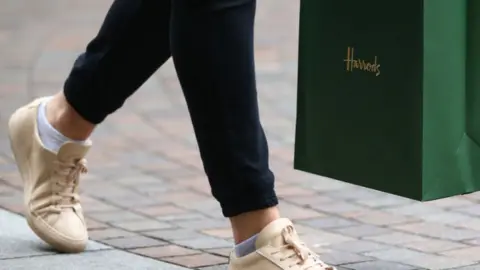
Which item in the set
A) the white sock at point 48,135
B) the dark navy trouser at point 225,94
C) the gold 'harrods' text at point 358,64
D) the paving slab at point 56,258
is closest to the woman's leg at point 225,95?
the dark navy trouser at point 225,94

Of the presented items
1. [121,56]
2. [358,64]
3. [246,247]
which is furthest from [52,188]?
[358,64]

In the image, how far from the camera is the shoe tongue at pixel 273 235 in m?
2.06

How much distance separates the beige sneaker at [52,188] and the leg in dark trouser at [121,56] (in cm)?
16

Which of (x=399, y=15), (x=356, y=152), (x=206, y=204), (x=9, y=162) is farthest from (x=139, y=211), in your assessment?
(x=399, y=15)

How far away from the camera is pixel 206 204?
332 centimetres

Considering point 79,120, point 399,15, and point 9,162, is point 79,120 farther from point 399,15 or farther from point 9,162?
point 9,162

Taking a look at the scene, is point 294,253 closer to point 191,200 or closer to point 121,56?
point 121,56

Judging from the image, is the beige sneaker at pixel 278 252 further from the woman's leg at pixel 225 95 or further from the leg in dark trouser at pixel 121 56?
the leg in dark trouser at pixel 121 56

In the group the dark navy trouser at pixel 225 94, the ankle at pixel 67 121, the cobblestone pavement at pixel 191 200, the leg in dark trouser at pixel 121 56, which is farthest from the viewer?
the cobblestone pavement at pixel 191 200

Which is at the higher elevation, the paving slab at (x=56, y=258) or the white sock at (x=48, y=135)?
the white sock at (x=48, y=135)

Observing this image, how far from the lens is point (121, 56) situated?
95.8 inches

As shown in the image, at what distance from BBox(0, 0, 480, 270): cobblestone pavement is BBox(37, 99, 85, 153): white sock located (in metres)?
0.32

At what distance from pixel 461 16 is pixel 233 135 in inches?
21.2

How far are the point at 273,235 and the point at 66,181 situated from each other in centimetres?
73
